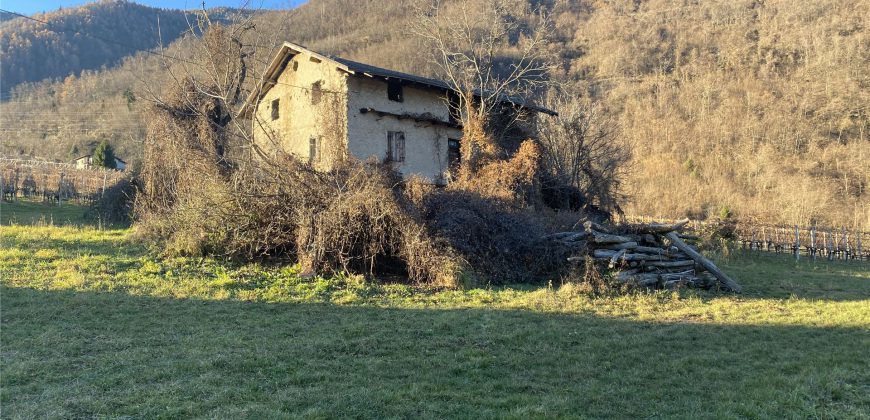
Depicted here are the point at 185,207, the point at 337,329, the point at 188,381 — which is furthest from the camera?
the point at 185,207

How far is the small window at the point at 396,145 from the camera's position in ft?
73.3

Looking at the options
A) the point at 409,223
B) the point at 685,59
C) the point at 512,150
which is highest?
the point at 685,59

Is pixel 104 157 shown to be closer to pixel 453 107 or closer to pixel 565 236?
pixel 453 107

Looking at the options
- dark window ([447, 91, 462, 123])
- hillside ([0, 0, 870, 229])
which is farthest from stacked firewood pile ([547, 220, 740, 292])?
hillside ([0, 0, 870, 229])

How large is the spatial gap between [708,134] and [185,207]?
66.2 metres

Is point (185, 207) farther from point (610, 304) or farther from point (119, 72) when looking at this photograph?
point (119, 72)

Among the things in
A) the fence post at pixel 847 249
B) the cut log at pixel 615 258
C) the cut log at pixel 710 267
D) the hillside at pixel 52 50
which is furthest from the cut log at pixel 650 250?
the hillside at pixel 52 50

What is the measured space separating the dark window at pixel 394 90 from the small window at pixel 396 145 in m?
1.50

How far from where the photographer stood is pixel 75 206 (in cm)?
2847

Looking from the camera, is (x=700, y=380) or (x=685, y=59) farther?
(x=685, y=59)

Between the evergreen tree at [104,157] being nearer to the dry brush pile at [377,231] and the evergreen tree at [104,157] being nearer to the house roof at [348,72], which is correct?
the house roof at [348,72]

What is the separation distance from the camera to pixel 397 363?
573cm

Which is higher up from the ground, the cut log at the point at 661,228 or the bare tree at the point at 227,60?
the bare tree at the point at 227,60

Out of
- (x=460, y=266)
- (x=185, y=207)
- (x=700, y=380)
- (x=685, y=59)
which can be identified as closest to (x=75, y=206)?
(x=185, y=207)
